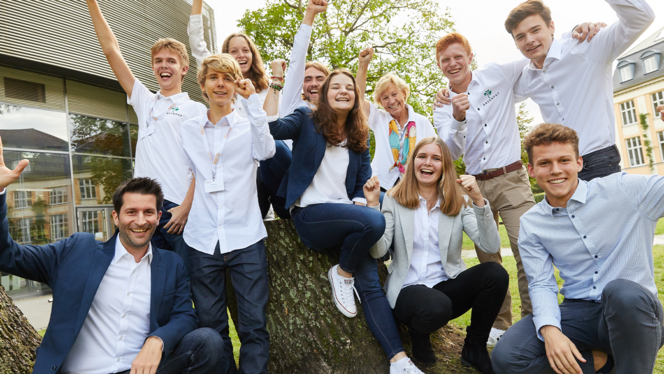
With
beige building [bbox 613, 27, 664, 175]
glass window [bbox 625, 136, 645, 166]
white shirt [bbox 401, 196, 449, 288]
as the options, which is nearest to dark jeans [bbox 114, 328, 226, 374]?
white shirt [bbox 401, 196, 449, 288]

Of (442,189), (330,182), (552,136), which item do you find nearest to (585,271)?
(552,136)

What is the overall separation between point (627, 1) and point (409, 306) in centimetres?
265

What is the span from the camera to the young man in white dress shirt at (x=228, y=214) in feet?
9.37

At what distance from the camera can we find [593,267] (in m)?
2.57

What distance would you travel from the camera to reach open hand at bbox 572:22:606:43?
330 centimetres

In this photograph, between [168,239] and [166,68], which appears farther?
[166,68]

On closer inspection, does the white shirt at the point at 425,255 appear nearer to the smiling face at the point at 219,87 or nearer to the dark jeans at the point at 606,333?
the dark jeans at the point at 606,333

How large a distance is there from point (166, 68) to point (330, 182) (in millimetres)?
1676

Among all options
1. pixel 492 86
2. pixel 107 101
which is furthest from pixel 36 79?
pixel 492 86

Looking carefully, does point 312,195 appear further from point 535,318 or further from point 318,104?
point 535,318

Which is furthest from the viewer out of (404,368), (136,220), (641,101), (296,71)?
(641,101)

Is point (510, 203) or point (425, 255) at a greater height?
point (510, 203)

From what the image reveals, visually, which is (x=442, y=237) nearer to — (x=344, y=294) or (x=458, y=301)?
(x=458, y=301)

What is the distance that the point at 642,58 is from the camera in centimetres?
3606
